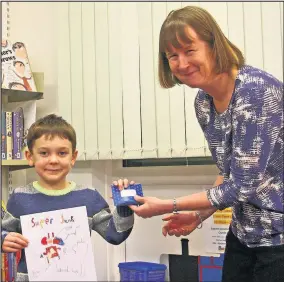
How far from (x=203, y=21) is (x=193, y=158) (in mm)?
778

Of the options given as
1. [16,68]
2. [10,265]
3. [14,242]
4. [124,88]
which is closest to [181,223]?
[14,242]

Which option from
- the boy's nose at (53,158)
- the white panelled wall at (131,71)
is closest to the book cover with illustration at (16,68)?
the white panelled wall at (131,71)

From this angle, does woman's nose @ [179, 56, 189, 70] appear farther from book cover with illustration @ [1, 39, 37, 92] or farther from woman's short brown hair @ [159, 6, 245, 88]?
book cover with illustration @ [1, 39, 37, 92]

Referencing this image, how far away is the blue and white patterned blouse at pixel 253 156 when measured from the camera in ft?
3.05

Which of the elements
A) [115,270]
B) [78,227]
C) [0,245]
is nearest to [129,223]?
[78,227]

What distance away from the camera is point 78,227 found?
124 centimetres

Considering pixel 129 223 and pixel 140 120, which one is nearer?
pixel 129 223

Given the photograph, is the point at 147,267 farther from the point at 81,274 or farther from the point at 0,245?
the point at 0,245

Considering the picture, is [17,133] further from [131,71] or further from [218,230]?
[218,230]

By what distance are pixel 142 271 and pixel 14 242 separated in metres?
0.62

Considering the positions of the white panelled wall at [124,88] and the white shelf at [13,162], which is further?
the white shelf at [13,162]

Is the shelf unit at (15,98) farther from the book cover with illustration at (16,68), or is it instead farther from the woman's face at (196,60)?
the woman's face at (196,60)

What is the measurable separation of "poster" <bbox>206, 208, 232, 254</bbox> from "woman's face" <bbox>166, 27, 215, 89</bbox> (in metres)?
0.74

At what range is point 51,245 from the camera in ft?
4.06
